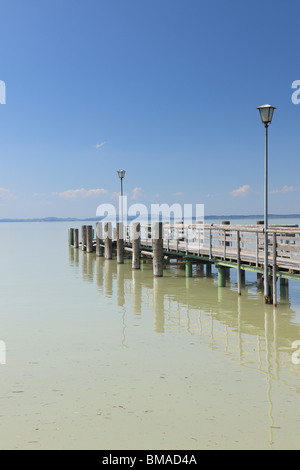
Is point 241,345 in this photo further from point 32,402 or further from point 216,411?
point 32,402

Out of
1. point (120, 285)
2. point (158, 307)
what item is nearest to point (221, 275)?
point (120, 285)

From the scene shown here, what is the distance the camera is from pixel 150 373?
23.9 feet

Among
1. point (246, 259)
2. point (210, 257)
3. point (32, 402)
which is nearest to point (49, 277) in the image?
point (210, 257)

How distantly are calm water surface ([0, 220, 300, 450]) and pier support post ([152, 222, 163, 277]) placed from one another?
4151mm

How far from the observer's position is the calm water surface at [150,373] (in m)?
5.20

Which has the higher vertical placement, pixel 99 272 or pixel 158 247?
pixel 158 247

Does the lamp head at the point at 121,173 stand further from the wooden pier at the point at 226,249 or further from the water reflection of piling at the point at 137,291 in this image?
the water reflection of piling at the point at 137,291

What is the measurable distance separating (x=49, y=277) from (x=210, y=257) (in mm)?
8143

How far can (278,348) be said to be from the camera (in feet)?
28.8

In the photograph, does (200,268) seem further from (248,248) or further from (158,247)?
(248,248)

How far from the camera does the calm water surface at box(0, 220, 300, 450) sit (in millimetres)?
5199

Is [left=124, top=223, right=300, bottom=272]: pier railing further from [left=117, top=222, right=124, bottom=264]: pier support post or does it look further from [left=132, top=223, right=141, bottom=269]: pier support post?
[left=117, top=222, right=124, bottom=264]: pier support post

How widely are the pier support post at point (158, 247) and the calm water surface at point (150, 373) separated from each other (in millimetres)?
4151

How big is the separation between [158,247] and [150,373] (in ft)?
38.6
